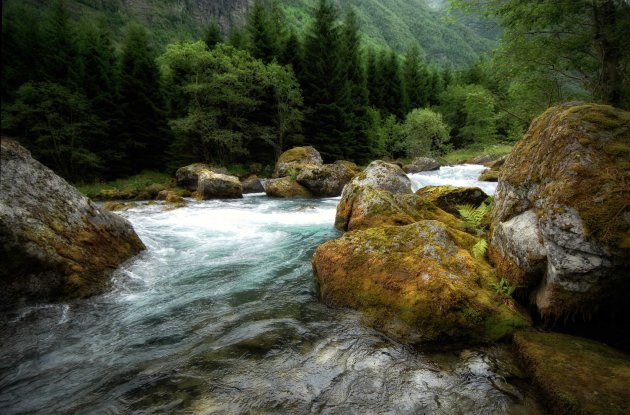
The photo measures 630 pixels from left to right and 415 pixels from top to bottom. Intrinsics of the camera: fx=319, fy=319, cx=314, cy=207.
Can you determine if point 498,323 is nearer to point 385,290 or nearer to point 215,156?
point 385,290

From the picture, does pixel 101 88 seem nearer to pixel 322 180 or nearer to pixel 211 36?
pixel 211 36

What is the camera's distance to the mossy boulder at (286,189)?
18.7 metres

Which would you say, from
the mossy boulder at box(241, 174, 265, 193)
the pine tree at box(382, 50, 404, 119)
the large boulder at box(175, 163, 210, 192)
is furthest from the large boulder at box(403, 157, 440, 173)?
the large boulder at box(175, 163, 210, 192)

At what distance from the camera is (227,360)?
11.8 feet

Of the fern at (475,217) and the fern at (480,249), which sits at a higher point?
the fern at (475,217)

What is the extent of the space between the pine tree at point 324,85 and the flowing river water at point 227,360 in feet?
85.4

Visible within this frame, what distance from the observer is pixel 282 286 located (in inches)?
225

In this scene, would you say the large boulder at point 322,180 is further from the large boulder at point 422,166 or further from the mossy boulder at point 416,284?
the large boulder at point 422,166

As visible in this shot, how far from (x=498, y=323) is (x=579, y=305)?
80 cm

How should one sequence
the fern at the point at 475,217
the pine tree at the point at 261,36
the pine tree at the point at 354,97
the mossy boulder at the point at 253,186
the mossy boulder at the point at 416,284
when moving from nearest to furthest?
the mossy boulder at the point at 416,284 < the fern at the point at 475,217 < the mossy boulder at the point at 253,186 < the pine tree at the point at 261,36 < the pine tree at the point at 354,97

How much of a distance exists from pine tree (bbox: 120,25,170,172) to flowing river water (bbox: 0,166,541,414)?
25663 millimetres

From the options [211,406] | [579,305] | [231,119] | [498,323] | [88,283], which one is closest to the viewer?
[211,406]

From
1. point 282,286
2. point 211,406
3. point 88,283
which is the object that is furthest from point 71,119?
point 211,406

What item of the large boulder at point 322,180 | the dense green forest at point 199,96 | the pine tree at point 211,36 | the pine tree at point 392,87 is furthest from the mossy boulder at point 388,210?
the pine tree at point 392,87
